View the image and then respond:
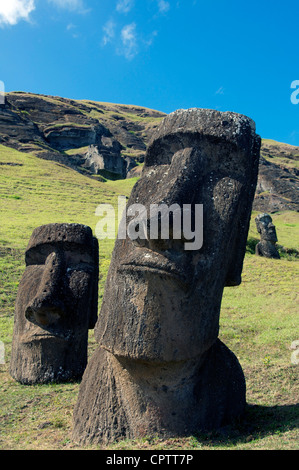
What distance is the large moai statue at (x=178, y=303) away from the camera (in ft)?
12.7

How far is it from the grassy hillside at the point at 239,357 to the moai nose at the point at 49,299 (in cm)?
89

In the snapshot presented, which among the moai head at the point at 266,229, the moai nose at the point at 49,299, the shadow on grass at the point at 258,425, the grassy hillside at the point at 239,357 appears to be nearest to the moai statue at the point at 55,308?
the moai nose at the point at 49,299

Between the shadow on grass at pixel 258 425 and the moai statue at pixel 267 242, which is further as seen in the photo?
the moai statue at pixel 267 242

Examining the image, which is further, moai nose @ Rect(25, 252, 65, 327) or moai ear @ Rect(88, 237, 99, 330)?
moai ear @ Rect(88, 237, 99, 330)

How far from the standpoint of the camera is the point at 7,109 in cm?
5931

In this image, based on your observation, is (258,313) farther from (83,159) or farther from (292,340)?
(83,159)

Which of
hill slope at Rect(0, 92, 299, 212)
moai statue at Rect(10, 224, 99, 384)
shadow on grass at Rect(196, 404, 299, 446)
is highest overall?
hill slope at Rect(0, 92, 299, 212)

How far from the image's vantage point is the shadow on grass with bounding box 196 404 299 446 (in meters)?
3.89

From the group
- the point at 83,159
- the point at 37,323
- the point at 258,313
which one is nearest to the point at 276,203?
the point at 83,159

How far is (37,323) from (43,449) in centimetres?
267

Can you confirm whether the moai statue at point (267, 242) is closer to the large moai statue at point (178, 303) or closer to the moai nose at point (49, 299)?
the moai nose at point (49, 299)

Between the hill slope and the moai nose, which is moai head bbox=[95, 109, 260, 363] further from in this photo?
the hill slope

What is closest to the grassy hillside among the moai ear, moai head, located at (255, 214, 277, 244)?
the moai ear

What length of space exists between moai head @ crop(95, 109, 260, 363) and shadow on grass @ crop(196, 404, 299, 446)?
0.73 metres
